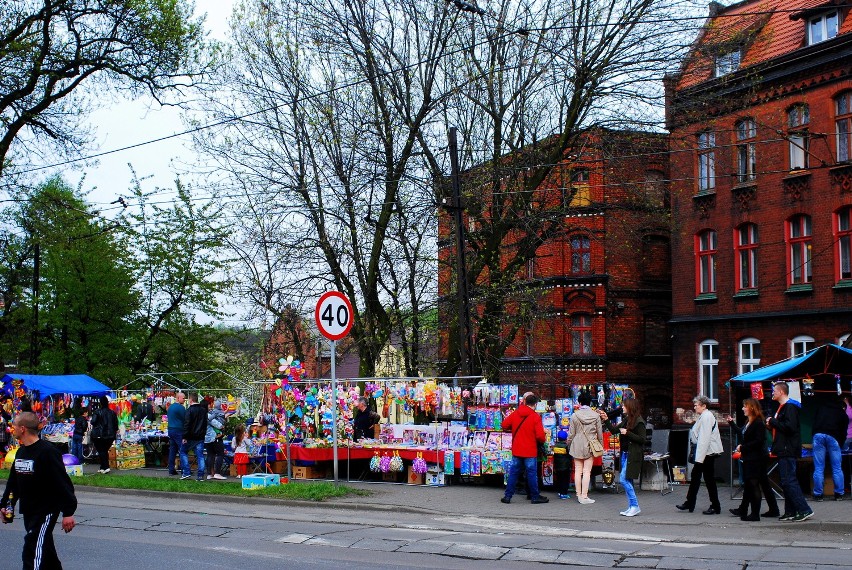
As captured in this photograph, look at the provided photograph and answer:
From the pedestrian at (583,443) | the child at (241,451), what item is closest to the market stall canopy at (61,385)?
the child at (241,451)

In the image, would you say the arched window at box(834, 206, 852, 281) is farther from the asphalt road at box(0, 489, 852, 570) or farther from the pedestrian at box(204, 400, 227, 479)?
the pedestrian at box(204, 400, 227, 479)

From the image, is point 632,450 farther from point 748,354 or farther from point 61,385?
point 748,354

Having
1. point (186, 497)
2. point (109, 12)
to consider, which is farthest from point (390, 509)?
point (109, 12)

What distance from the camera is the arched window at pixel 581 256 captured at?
4022 cm

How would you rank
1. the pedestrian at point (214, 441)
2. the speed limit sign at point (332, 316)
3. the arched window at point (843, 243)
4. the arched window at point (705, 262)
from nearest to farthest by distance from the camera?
the speed limit sign at point (332, 316)
the pedestrian at point (214, 441)
the arched window at point (843, 243)
the arched window at point (705, 262)

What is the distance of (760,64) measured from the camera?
90.2 feet

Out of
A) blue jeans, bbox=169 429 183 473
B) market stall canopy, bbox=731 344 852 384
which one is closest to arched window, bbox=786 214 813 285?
market stall canopy, bbox=731 344 852 384

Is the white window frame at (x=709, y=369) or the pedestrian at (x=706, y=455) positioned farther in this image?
the white window frame at (x=709, y=369)

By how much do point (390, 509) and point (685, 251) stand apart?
75.8 ft

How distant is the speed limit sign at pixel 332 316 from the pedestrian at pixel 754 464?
641cm

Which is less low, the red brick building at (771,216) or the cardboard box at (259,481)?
the red brick building at (771,216)

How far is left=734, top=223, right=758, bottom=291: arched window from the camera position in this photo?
32.8 meters

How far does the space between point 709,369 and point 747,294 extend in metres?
3.32

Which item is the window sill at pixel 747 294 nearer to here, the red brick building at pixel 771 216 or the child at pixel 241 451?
the red brick building at pixel 771 216
